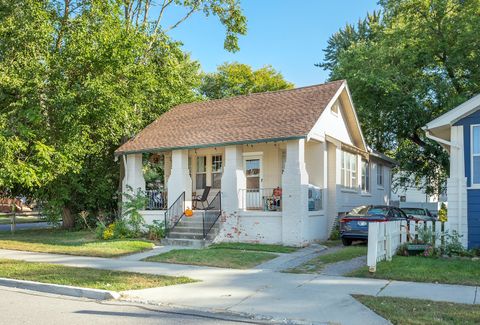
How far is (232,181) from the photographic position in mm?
17734

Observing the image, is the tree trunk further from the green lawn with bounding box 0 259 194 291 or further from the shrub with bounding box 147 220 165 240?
the green lawn with bounding box 0 259 194 291

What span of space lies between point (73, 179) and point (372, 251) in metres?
15.7

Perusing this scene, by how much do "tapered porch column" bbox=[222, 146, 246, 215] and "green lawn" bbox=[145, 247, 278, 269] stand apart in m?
3.10

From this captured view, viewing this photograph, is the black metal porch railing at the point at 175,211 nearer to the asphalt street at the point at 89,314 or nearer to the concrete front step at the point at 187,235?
the concrete front step at the point at 187,235

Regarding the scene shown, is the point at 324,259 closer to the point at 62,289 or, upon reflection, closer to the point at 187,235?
the point at 187,235

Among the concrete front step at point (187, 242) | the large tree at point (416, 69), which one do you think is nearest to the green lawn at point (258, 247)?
the concrete front step at point (187, 242)

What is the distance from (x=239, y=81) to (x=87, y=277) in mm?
34560

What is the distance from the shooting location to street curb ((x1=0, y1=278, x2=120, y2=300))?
8.70 m

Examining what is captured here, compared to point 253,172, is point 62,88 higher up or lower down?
higher up

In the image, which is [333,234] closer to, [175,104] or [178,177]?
[178,177]

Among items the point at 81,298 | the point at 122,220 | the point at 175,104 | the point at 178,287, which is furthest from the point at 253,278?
the point at 175,104

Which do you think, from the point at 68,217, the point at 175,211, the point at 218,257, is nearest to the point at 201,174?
the point at 175,211

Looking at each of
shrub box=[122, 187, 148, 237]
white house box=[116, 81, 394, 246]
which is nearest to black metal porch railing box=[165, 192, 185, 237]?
white house box=[116, 81, 394, 246]

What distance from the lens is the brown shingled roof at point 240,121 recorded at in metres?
17.3
